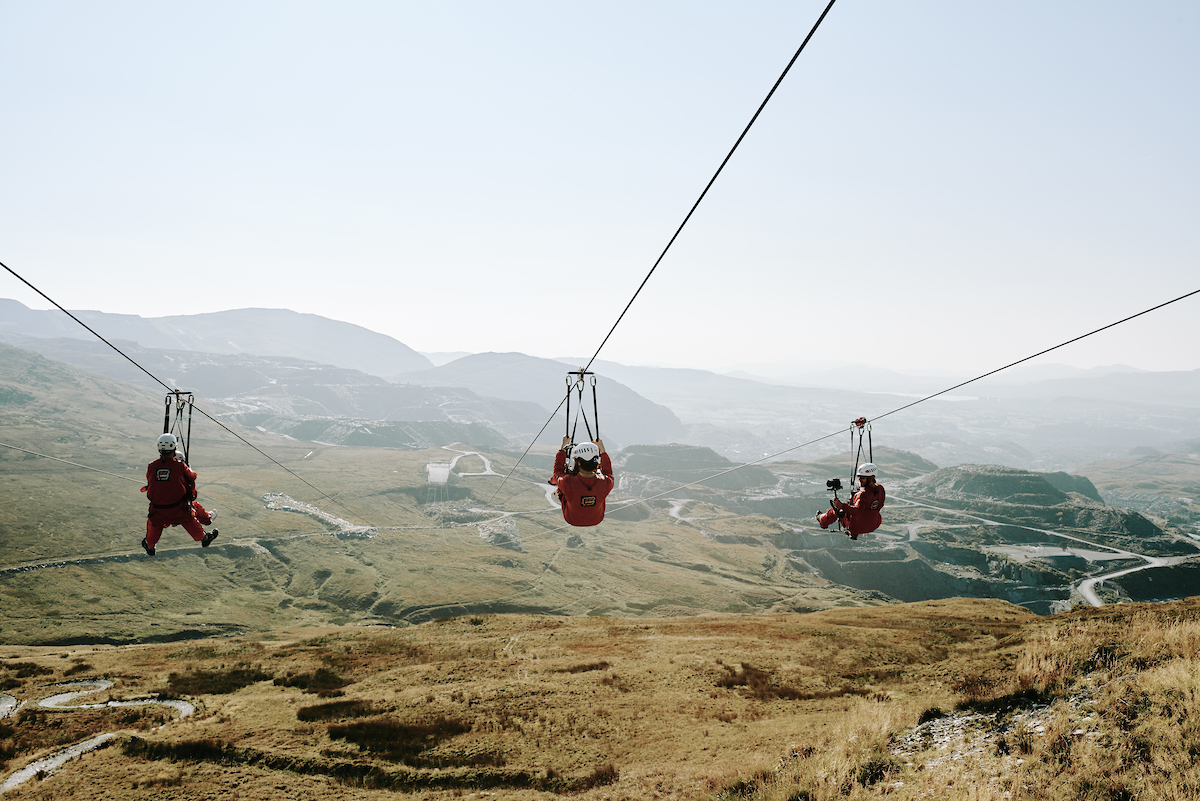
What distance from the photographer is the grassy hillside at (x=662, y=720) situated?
11.7 m

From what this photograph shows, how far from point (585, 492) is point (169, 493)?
12373mm

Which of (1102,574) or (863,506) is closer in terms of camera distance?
(863,506)

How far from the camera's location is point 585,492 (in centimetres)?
1708

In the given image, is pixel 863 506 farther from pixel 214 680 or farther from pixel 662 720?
pixel 214 680

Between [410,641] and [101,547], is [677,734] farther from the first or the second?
[101,547]

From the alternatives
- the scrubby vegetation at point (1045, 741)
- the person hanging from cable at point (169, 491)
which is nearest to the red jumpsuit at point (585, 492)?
the scrubby vegetation at point (1045, 741)

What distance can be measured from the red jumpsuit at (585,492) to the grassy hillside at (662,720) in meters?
7.24

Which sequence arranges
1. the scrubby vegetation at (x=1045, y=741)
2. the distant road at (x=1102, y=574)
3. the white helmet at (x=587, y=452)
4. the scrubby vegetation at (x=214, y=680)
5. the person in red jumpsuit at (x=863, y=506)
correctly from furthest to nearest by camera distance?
1. the distant road at (x=1102, y=574)
2. the scrubby vegetation at (x=214, y=680)
3. the person in red jumpsuit at (x=863, y=506)
4. the white helmet at (x=587, y=452)
5. the scrubby vegetation at (x=1045, y=741)

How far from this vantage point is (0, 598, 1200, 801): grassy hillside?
38.3 ft

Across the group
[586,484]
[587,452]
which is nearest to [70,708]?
[586,484]

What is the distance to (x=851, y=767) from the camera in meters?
12.7

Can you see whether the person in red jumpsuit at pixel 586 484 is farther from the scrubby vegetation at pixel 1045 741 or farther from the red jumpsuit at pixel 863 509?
the red jumpsuit at pixel 863 509

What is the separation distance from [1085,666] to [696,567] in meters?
145

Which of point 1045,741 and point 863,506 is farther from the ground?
point 863,506
